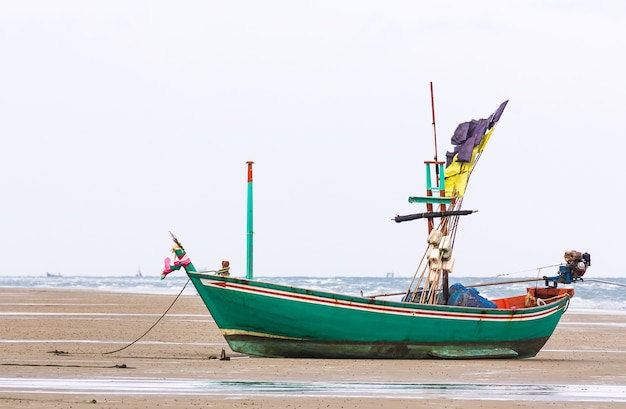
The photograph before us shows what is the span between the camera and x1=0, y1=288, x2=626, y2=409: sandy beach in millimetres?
14367

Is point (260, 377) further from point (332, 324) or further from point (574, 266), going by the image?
point (574, 266)

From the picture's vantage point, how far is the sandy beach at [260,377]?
1437 centimetres

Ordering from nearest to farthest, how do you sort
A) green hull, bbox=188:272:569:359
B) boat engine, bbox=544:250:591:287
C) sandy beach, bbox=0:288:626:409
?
sandy beach, bbox=0:288:626:409, green hull, bbox=188:272:569:359, boat engine, bbox=544:250:591:287

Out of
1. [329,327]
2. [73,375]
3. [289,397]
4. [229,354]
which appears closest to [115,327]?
[229,354]

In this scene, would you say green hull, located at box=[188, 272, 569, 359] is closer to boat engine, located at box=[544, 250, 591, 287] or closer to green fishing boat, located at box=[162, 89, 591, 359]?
green fishing boat, located at box=[162, 89, 591, 359]

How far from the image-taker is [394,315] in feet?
69.6

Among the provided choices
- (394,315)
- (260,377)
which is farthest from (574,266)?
(260,377)

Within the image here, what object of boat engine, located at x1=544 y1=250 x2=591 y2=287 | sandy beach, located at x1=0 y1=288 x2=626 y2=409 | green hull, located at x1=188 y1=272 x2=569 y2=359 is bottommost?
sandy beach, located at x1=0 y1=288 x2=626 y2=409

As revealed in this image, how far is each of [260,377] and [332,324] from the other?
3.49 metres

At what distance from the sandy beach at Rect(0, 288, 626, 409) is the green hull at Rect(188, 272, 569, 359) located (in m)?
0.35

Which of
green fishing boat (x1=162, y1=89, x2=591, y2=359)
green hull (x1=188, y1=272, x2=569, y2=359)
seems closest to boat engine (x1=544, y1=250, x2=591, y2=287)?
green fishing boat (x1=162, y1=89, x2=591, y2=359)

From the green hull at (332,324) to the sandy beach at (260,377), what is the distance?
35cm

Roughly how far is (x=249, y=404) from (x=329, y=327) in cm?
702

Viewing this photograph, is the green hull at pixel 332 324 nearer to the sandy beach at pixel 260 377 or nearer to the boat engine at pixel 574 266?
the sandy beach at pixel 260 377
